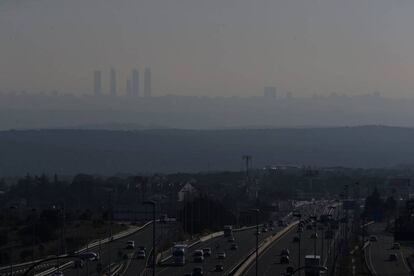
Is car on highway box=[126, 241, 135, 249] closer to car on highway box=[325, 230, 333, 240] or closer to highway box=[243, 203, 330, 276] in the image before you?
highway box=[243, 203, 330, 276]

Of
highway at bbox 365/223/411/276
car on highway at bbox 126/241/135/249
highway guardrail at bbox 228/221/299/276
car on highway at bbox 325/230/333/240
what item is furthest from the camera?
car on highway at bbox 325/230/333/240

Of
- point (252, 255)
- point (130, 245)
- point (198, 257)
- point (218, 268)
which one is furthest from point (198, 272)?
point (130, 245)

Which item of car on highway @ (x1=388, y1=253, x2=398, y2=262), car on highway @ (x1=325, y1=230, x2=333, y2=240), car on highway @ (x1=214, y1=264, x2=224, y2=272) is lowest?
car on highway @ (x1=325, y1=230, x2=333, y2=240)

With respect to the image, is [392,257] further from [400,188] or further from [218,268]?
[400,188]

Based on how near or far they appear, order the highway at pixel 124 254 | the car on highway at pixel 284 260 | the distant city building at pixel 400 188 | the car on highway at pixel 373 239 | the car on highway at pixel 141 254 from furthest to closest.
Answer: the distant city building at pixel 400 188, the car on highway at pixel 373 239, the car on highway at pixel 141 254, the car on highway at pixel 284 260, the highway at pixel 124 254

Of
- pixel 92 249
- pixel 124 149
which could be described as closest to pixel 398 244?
pixel 92 249

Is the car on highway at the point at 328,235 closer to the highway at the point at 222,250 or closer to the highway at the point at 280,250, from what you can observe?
the highway at the point at 280,250

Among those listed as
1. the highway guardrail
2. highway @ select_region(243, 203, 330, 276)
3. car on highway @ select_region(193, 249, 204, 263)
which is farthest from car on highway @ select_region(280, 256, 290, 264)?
car on highway @ select_region(193, 249, 204, 263)

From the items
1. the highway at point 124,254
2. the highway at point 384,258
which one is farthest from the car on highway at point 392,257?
the highway at point 124,254

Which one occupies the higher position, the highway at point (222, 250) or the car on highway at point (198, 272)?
the car on highway at point (198, 272)

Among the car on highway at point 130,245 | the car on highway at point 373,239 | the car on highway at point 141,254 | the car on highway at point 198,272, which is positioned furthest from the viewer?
the car on highway at point 373,239
